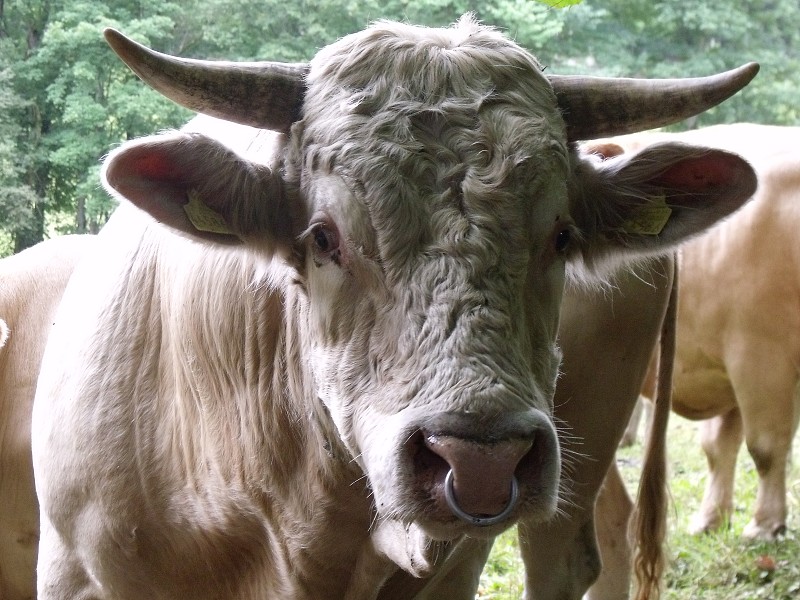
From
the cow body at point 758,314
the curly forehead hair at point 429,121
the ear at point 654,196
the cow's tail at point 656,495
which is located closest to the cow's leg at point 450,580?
the cow's tail at point 656,495

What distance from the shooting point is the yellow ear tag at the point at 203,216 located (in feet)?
7.45

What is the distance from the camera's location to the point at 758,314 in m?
5.48

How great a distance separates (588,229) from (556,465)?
0.78 meters

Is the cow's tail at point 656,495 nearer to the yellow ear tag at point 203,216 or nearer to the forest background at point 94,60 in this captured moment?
the forest background at point 94,60

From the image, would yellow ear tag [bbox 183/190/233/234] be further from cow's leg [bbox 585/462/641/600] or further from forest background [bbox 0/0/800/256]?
cow's leg [bbox 585/462/641/600]

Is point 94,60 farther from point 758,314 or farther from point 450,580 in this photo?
point 758,314

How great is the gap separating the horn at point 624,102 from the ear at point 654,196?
0.10m

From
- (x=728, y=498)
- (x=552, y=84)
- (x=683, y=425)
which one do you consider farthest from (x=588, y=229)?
(x=683, y=425)

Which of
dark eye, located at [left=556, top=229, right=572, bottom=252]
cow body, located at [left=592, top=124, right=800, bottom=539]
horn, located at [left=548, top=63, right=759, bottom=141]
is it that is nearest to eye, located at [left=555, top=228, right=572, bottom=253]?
dark eye, located at [left=556, top=229, right=572, bottom=252]

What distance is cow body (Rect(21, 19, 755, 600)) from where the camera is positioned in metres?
1.94

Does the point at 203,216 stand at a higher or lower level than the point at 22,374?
higher

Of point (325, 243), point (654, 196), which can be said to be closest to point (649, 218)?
point (654, 196)

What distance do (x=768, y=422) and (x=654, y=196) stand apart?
3.39 m

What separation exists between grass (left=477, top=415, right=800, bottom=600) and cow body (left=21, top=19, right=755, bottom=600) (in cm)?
203
